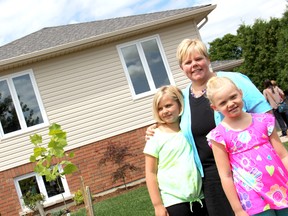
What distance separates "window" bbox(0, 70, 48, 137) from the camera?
1220 centimetres

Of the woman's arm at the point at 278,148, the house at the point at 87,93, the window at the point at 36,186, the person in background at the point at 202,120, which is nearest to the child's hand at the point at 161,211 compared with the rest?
the person in background at the point at 202,120

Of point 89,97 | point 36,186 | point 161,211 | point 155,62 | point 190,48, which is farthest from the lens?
point 155,62

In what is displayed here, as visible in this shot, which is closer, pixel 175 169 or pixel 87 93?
pixel 175 169

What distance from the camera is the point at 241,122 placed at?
105 inches

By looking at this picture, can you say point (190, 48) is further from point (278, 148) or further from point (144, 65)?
point (144, 65)

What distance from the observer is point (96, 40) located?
1226 centimetres

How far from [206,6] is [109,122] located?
15.2 ft

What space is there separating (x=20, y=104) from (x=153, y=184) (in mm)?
9908

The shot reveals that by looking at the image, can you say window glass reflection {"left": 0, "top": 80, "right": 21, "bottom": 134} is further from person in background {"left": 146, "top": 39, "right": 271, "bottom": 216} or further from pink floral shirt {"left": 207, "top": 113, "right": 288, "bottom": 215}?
pink floral shirt {"left": 207, "top": 113, "right": 288, "bottom": 215}

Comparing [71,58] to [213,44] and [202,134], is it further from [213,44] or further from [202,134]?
[213,44]

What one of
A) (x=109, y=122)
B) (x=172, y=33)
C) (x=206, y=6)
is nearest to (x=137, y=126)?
(x=109, y=122)

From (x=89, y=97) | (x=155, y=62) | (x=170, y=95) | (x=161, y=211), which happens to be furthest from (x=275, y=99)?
(x=161, y=211)

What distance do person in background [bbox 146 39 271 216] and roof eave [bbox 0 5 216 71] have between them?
9.52 metres

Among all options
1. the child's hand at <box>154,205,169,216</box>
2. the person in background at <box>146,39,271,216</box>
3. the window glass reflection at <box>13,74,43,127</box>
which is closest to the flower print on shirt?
the person in background at <box>146,39,271,216</box>
